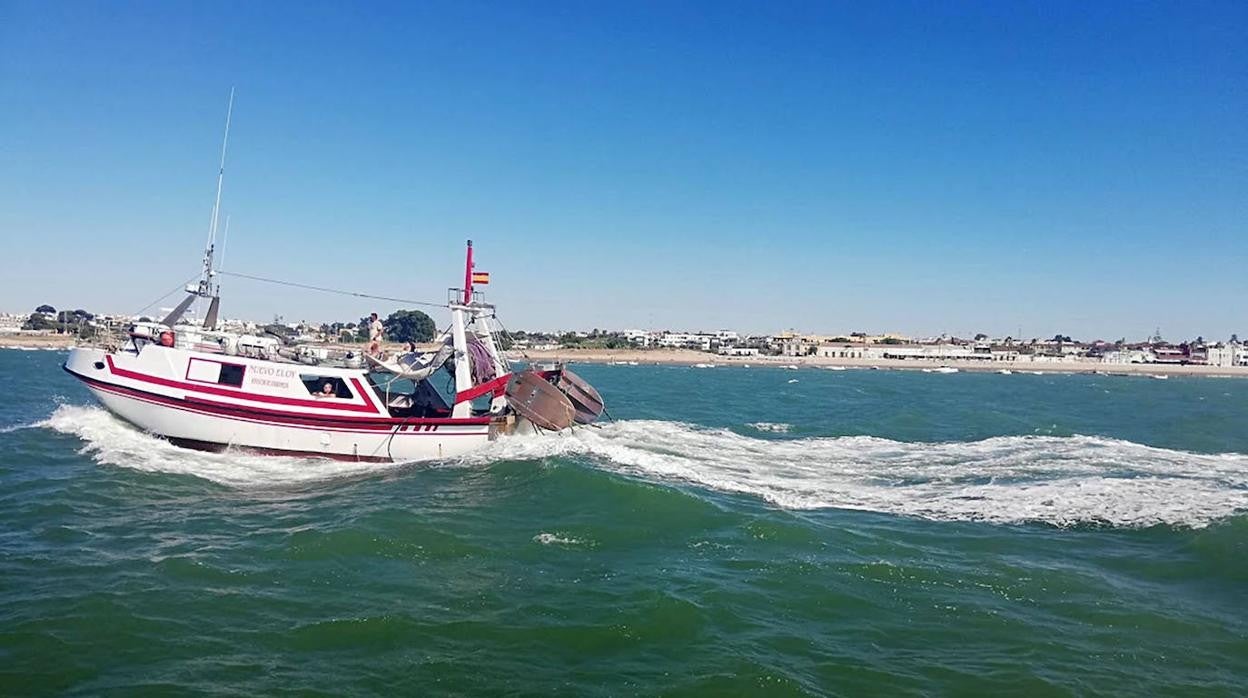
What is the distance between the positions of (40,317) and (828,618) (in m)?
214

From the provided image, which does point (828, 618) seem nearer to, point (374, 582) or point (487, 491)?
point (374, 582)

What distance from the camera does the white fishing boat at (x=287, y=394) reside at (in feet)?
78.3

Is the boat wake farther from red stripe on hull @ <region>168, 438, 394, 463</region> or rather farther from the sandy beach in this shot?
the sandy beach

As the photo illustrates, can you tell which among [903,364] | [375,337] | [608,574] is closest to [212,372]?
[375,337]

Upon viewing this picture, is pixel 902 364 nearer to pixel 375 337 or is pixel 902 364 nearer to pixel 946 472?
pixel 946 472

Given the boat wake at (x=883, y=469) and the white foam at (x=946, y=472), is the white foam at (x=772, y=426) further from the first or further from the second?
the boat wake at (x=883, y=469)

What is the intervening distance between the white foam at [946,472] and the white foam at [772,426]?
3.86m

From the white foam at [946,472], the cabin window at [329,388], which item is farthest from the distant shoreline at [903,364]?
the cabin window at [329,388]

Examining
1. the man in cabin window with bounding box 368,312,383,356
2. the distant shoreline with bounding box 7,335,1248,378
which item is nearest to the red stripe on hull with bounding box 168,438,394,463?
the man in cabin window with bounding box 368,312,383,356

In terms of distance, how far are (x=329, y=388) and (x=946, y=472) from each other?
67.3ft

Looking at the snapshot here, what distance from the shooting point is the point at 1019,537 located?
675 inches

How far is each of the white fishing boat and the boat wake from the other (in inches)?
26.4

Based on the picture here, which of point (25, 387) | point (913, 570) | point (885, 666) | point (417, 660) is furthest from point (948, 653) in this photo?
point (25, 387)

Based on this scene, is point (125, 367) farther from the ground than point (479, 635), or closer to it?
farther from the ground
